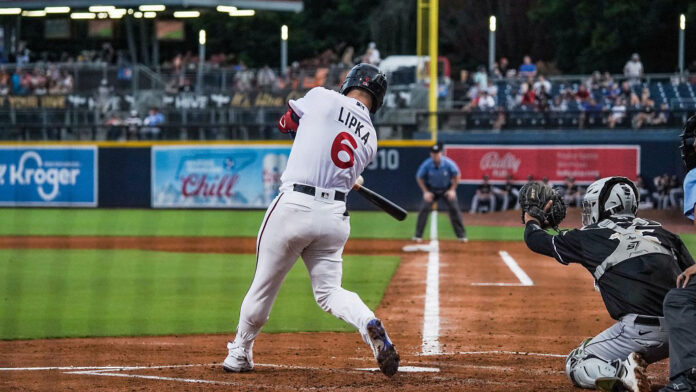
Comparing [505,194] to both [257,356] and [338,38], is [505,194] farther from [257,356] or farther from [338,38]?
[338,38]

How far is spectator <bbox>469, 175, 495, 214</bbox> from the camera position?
26281mm

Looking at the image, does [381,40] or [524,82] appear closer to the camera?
[524,82]

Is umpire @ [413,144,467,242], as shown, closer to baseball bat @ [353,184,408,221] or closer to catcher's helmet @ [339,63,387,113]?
baseball bat @ [353,184,408,221]

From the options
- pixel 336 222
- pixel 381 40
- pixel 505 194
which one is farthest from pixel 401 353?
pixel 381 40

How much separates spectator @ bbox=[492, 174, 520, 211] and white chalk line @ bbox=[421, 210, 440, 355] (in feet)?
27.7

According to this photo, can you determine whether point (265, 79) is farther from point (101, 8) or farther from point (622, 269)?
point (622, 269)

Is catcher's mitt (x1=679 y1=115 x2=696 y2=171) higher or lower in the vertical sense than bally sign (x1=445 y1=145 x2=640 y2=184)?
higher

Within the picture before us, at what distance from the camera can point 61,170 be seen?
28.5 metres

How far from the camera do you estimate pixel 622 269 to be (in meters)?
5.78

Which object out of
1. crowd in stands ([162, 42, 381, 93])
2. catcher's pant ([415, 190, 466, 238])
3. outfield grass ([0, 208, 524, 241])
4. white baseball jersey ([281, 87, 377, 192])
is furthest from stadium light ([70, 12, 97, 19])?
white baseball jersey ([281, 87, 377, 192])

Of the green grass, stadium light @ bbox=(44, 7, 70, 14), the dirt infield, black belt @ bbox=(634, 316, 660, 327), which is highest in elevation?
stadium light @ bbox=(44, 7, 70, 14)

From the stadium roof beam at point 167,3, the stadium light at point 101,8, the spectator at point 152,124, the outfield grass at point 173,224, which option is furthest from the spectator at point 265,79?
the stadium light at point 101,8

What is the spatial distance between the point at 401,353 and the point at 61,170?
888 inches

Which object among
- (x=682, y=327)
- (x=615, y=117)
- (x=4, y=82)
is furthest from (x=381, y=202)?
(x=4, y=82)
